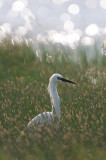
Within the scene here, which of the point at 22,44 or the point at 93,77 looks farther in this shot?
the point at 22,44

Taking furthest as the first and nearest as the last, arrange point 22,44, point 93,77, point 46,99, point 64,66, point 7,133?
point 22,44 → point 64,66 → point 93,77 → point 46,99 → point 7,133

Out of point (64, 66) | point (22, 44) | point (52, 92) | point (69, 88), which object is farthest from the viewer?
point (22, 44)

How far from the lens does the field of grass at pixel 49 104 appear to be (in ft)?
13.2

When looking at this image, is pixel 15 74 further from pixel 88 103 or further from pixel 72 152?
pixel 72 152

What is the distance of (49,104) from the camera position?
6.48 metres

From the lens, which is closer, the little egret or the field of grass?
the field of grass

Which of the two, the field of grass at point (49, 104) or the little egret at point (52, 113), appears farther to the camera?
the little egret at point (52, 113)

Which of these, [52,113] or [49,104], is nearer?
[52,113]

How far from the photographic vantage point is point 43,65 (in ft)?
32.7

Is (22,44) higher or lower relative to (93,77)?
higher

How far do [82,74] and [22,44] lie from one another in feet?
11.2

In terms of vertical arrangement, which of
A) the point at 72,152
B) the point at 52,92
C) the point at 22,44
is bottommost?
the point at 72,152

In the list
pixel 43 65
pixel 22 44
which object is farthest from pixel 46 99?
pixel 22 44

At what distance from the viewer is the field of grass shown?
4.04m
